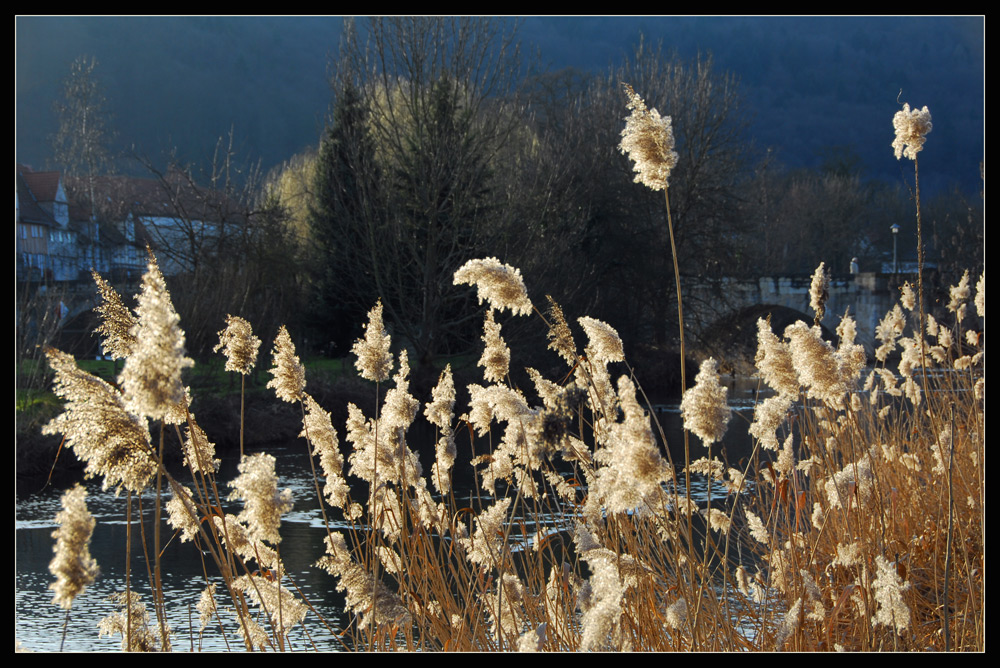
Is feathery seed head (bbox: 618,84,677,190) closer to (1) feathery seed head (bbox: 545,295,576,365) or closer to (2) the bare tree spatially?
(1) feathery seed head (bbox: 545,295,576,365)

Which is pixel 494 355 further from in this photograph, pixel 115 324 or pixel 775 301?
pixel 775 301

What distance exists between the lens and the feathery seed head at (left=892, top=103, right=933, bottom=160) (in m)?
2.80

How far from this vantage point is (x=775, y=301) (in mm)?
29031

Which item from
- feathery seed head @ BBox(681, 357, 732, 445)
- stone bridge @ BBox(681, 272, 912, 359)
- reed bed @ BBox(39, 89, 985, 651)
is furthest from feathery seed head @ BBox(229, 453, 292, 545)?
stone bridge @ BBox(681, 272, 912, 359)

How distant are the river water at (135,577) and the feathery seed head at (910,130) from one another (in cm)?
170

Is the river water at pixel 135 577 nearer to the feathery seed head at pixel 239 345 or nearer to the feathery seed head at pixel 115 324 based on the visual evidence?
the feathery seed head at pixel 239 345

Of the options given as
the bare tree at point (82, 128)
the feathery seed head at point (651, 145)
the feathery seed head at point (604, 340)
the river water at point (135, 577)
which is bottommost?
the river water at point (135, 577)

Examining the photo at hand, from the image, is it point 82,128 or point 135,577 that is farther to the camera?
point 82,128

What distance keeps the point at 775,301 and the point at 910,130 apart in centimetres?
2725

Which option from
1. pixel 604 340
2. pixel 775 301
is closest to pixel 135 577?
pixel 604 340

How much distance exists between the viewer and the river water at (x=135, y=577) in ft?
18.4

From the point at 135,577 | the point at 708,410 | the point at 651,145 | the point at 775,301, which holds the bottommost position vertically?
the point at 135,577

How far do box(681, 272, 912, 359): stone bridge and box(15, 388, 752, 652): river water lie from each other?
39.7 ft

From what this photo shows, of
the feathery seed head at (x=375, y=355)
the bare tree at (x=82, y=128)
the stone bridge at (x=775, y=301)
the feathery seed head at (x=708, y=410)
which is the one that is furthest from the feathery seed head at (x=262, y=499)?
the bare tree at (x=82, y=128)
